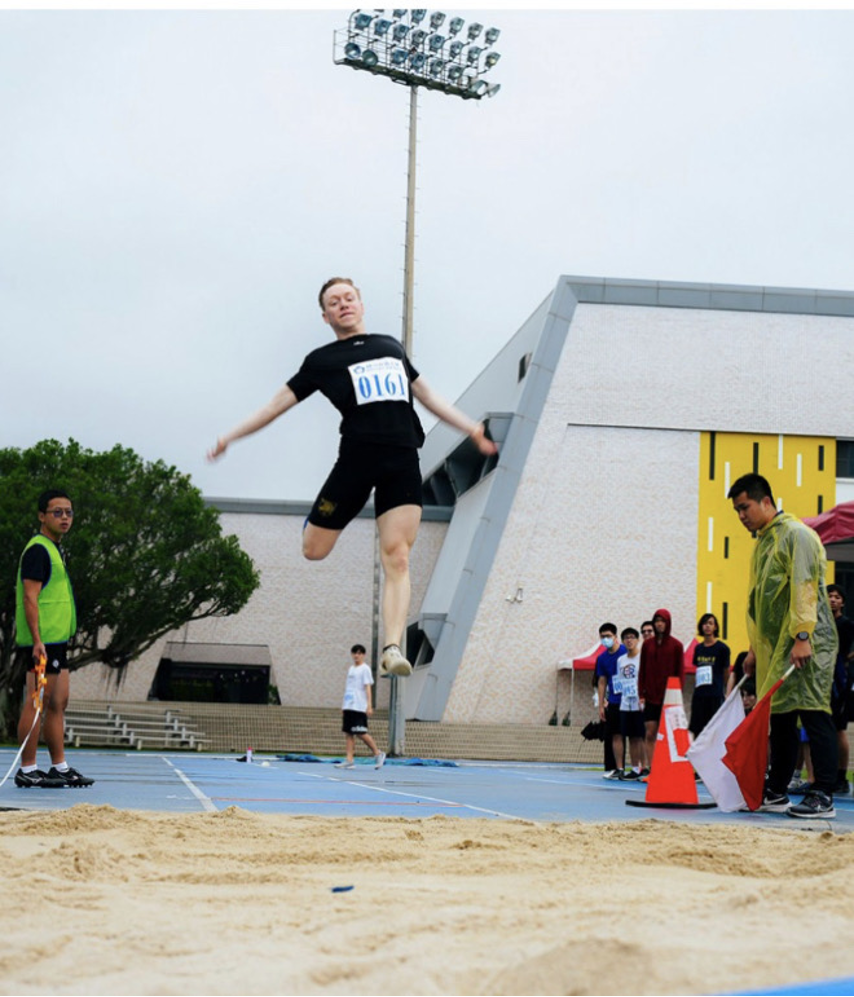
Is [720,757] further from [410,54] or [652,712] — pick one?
[410,54]

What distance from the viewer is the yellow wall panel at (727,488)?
37250 millimetres

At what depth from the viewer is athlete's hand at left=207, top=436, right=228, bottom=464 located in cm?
569

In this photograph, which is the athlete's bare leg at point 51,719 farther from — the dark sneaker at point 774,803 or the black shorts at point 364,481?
the dark sneaker at point 774,803

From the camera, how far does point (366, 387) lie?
5578mm

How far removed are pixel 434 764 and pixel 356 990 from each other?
1924 cm

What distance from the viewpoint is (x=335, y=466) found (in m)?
5.67

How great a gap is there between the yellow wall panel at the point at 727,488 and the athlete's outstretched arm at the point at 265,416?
32.7 metres

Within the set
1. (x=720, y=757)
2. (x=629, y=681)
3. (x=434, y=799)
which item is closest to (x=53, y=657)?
(x=434, y=799)

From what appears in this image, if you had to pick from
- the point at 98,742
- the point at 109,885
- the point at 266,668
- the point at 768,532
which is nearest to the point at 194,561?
the point at 98,742

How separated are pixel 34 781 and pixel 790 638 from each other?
16.5 ft

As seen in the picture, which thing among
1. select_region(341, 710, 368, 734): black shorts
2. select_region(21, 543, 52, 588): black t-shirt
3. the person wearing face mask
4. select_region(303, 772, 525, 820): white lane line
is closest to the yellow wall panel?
select_region(341, 710, 368, 734): black shorts

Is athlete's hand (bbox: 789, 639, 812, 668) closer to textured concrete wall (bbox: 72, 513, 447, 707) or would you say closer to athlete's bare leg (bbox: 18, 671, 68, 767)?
athlete's bare leg (bbox: 18, 671, 68, 767)

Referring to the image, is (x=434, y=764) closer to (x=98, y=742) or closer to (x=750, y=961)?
(x=98, y=742)

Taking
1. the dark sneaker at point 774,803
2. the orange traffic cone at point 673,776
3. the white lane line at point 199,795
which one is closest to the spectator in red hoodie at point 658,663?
the orange traffic cone at point 673,776
